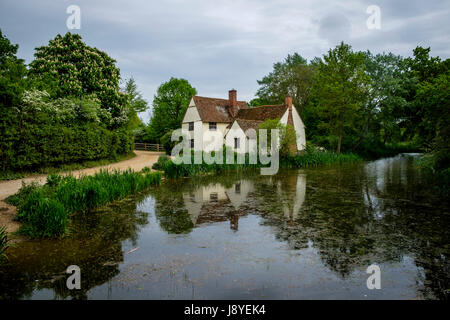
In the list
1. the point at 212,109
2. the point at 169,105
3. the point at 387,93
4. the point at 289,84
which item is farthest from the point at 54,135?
the point at 289,84

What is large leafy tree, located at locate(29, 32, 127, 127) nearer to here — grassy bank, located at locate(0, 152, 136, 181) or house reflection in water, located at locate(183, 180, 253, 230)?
grassy bank, located at locate(0, 152, 136, 181)

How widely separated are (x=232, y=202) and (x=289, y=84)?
3713 cm

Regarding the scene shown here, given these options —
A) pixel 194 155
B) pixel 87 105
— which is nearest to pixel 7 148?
pixel 87 105

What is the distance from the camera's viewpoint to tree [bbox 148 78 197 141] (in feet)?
131

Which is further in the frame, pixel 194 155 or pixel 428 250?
pixel 194 155

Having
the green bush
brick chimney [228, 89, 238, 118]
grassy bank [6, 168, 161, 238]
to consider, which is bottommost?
grassy bank [6, 168, 161, 238]

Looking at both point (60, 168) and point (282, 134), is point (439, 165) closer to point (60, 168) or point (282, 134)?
point (282, 134)

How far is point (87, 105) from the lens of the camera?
18.7 metres

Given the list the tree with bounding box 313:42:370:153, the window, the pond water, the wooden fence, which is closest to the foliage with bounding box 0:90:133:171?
the pond water

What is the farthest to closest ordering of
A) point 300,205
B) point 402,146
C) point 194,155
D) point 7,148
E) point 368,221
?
1. point 402,146
2. point 194,155
3. point 7,148
4. point 300,205
5. point 368,221

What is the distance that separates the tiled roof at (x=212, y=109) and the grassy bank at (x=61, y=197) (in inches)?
746

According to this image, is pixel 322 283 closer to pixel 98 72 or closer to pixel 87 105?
pixel 87 105

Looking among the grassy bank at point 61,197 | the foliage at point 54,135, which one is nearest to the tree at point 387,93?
the foliage at point 54,135

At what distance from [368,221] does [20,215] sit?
28.9 feet
